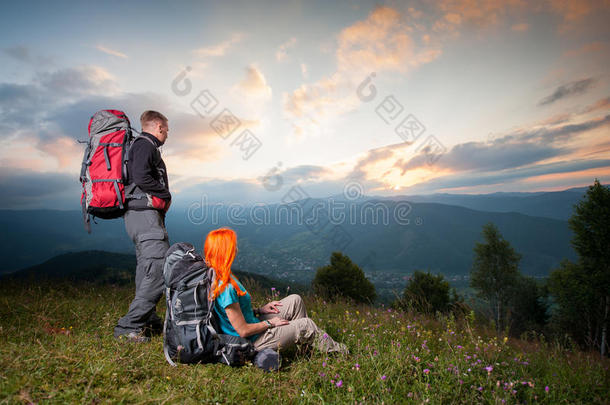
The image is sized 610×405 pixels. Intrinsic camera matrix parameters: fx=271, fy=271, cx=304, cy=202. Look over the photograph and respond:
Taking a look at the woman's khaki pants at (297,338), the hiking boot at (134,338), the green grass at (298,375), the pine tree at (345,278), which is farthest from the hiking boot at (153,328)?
the pine tree at (345,278)

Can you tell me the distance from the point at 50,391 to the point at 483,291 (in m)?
52.5

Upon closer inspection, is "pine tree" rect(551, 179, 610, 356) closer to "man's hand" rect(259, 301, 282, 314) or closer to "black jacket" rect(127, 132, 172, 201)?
"man's hand" rect(259, 301, 282, 314)

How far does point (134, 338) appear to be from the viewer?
3920mm

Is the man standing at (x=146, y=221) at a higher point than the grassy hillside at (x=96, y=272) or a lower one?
higher

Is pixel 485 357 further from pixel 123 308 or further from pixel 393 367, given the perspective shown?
pixel 123 308

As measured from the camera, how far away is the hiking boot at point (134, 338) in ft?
12.6

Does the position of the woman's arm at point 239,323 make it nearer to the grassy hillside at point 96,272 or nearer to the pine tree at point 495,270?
the grassy hillside at point 96,272

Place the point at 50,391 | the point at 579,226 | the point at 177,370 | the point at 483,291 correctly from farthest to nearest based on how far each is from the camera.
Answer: the point at 483,291, the point at 579,226, the point at 177,370, the point at 50,391

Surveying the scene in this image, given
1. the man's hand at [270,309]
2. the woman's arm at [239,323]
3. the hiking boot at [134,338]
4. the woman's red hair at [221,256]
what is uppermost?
the woman's red hair at [221,256]

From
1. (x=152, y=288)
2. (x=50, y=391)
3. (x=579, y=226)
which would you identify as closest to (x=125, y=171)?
(x=152, y=288)

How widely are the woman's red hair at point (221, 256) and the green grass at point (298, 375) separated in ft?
3.01

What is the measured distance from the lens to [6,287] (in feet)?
21.7

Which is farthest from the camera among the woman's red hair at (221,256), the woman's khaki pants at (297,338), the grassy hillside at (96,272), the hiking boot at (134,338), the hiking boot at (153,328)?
the grassy hillside at (96,272)

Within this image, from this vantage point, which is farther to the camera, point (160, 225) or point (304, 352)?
point (160, 225)
